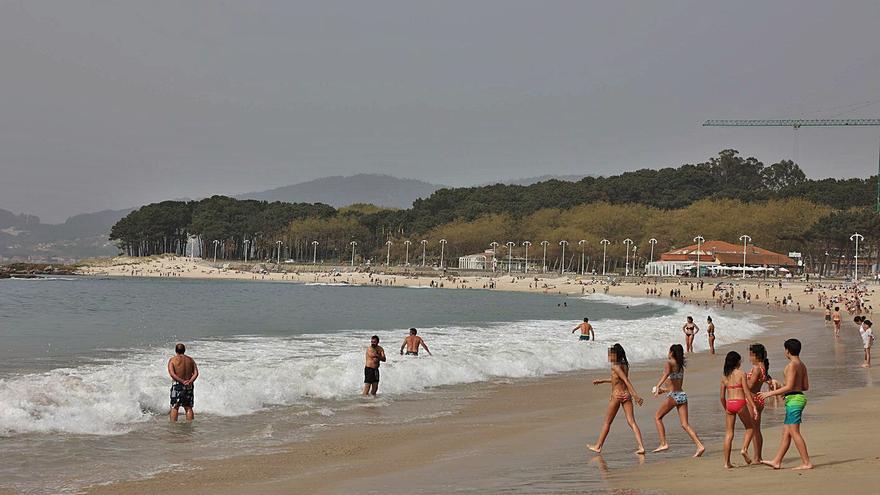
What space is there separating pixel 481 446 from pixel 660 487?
11.0ft

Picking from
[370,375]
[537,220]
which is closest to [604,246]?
[537,220]

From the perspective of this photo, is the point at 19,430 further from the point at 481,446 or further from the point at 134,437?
the point at 481,446

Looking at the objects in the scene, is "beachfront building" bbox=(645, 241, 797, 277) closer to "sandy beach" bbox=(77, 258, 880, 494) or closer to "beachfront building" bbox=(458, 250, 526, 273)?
"beachfront building" bbox=(458, 250, 526, 273)

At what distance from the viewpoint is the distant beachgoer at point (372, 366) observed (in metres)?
16.0

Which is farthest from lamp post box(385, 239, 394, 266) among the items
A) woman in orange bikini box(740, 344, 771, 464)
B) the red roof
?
woman in orange bikini box(740, 344, 771, 464)

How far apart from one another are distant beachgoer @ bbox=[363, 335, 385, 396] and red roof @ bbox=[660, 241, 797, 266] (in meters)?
117

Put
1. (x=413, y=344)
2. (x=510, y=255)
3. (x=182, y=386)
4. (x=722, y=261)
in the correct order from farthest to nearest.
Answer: (x=510, y=255) < (x=722, y=261) < (x=413, y=344) < (x=182, y=386)

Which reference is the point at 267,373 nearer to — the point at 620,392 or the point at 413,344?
the point at 413,344

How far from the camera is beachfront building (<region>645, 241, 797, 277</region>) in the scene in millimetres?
124125

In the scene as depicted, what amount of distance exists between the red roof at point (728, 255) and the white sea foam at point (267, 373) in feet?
326

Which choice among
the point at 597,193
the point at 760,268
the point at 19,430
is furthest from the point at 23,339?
the point at 597,193

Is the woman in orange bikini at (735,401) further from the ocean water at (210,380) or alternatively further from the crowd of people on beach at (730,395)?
the ocean water at (210,380)

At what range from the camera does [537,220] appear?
6781 inches

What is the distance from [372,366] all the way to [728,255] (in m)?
118
